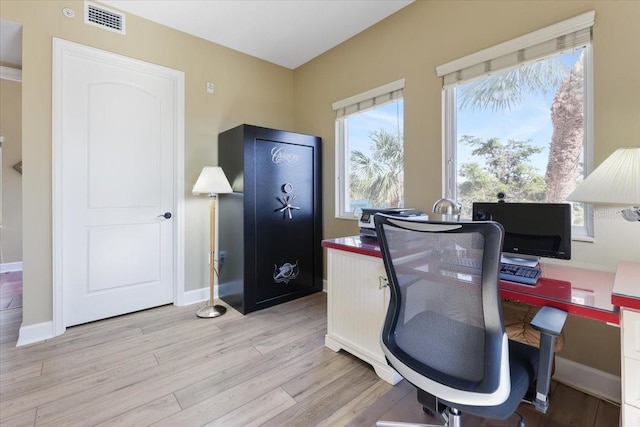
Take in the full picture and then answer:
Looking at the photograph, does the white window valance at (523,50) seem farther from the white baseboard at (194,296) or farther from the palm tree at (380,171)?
the white baseboard at (194,296)

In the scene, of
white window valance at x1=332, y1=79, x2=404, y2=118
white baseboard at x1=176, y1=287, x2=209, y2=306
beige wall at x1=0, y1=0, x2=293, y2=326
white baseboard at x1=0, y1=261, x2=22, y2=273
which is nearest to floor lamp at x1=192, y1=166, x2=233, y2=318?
white baseboard at x1=176, y1=287, x2=209, y2=306

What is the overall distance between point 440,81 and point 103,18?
2.98 metres

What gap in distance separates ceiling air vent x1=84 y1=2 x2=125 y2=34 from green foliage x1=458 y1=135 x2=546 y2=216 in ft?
10.5

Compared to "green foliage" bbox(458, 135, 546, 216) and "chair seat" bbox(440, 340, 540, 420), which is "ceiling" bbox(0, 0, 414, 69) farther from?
"chair seat" bbox(440, 340, 540, 420)

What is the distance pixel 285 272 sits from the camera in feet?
10.2

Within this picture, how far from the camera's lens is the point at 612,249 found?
159cm

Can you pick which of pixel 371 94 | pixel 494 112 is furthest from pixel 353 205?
pixel 494 112

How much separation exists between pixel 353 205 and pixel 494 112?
157 cm

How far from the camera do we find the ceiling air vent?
2.48 meters

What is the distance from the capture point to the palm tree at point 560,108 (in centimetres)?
176

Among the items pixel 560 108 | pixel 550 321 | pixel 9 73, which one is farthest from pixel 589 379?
pixel 9 73

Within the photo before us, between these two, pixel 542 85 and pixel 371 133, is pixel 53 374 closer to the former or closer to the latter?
pixel 371 133

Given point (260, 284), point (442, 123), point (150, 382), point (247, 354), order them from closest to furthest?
1. point (150, 382)
2. point (247, 354)
3. point (442, 123)
4. point (260, 284)

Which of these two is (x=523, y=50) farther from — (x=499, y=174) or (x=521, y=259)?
(x=521, y=259)
